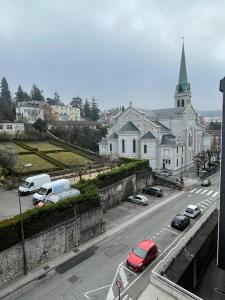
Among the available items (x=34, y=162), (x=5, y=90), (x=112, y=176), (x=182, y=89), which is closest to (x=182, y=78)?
(x=182, y=89)

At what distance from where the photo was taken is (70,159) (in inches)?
1810

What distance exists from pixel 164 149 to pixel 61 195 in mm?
30958

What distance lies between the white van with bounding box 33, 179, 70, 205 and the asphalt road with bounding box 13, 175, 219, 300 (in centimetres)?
779

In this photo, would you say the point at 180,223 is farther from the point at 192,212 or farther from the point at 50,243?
the point at 50,243

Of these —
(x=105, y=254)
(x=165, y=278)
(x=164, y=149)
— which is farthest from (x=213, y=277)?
(x=164, y=149)

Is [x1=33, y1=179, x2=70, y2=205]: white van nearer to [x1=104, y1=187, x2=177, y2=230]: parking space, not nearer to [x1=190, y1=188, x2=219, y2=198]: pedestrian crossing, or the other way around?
[x1=104, y1=187, x2=177, y2=230]: parking space

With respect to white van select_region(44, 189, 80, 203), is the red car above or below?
below

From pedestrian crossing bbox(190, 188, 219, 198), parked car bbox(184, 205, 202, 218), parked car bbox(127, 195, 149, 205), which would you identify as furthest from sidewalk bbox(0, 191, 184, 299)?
pedestrian crossing bbox(190, 188, 219, 198)

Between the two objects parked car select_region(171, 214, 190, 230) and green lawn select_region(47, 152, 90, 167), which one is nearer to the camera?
parked car select_region(171, 214, 190, 230)

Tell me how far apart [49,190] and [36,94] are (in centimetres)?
10589

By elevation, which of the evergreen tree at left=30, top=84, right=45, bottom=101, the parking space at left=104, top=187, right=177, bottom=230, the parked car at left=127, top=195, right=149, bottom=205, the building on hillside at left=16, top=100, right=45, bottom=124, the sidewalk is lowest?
the sidewalk

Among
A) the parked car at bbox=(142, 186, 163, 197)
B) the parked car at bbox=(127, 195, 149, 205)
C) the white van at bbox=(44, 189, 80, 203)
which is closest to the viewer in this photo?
the white van at bbox=(44, 189, 80, 203)

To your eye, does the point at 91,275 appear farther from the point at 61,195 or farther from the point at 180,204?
the point at 180,204

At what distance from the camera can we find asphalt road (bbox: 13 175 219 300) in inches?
608
